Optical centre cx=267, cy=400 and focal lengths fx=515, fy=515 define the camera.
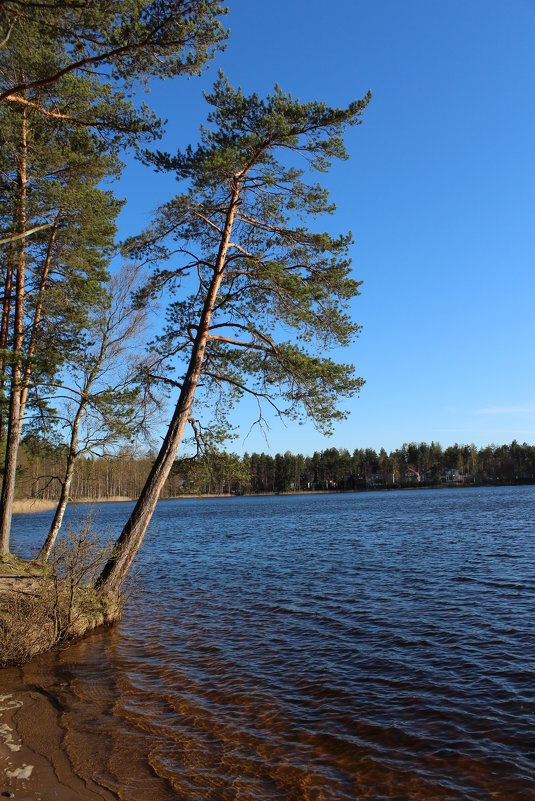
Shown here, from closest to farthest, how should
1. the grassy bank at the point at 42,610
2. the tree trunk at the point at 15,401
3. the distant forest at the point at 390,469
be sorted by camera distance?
the grassy bank at the point at 42,610
the tree trunk at the point at 15,401
the distant forest at the point at 390,469

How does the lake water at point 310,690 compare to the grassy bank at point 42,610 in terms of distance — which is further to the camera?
the grassy bank at point 42,610

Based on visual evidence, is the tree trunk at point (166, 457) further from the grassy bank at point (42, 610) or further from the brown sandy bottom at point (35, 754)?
the brown sandy bottom at point (35, 754)

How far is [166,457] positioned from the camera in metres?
10.5

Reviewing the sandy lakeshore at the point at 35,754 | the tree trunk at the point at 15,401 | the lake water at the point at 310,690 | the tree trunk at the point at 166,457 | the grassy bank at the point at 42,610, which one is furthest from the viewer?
the tree trunk at the point at 15,401

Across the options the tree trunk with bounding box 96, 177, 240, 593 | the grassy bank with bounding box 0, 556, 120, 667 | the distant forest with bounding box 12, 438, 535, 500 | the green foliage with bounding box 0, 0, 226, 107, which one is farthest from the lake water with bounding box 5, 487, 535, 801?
the distant forest with bounding box 12, 438, 535, 500

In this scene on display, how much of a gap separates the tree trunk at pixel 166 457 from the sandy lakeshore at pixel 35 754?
3.23 meters

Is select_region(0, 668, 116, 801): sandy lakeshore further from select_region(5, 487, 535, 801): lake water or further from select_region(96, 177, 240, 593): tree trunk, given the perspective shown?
select_region(96, 177, 240, 593): tree trunk

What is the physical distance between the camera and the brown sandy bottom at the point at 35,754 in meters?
4.39

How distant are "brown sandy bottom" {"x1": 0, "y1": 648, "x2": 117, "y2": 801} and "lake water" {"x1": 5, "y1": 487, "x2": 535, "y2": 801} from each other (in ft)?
0.50

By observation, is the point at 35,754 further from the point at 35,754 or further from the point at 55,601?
the point at 55,601

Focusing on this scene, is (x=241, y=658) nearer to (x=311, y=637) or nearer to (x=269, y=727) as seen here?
(x=311, y=637)

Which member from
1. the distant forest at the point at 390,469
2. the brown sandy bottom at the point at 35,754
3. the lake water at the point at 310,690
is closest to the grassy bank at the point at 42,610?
the lake water at the point at 310,690

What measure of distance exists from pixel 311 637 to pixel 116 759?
519 centimetres

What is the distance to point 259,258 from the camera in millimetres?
10875
